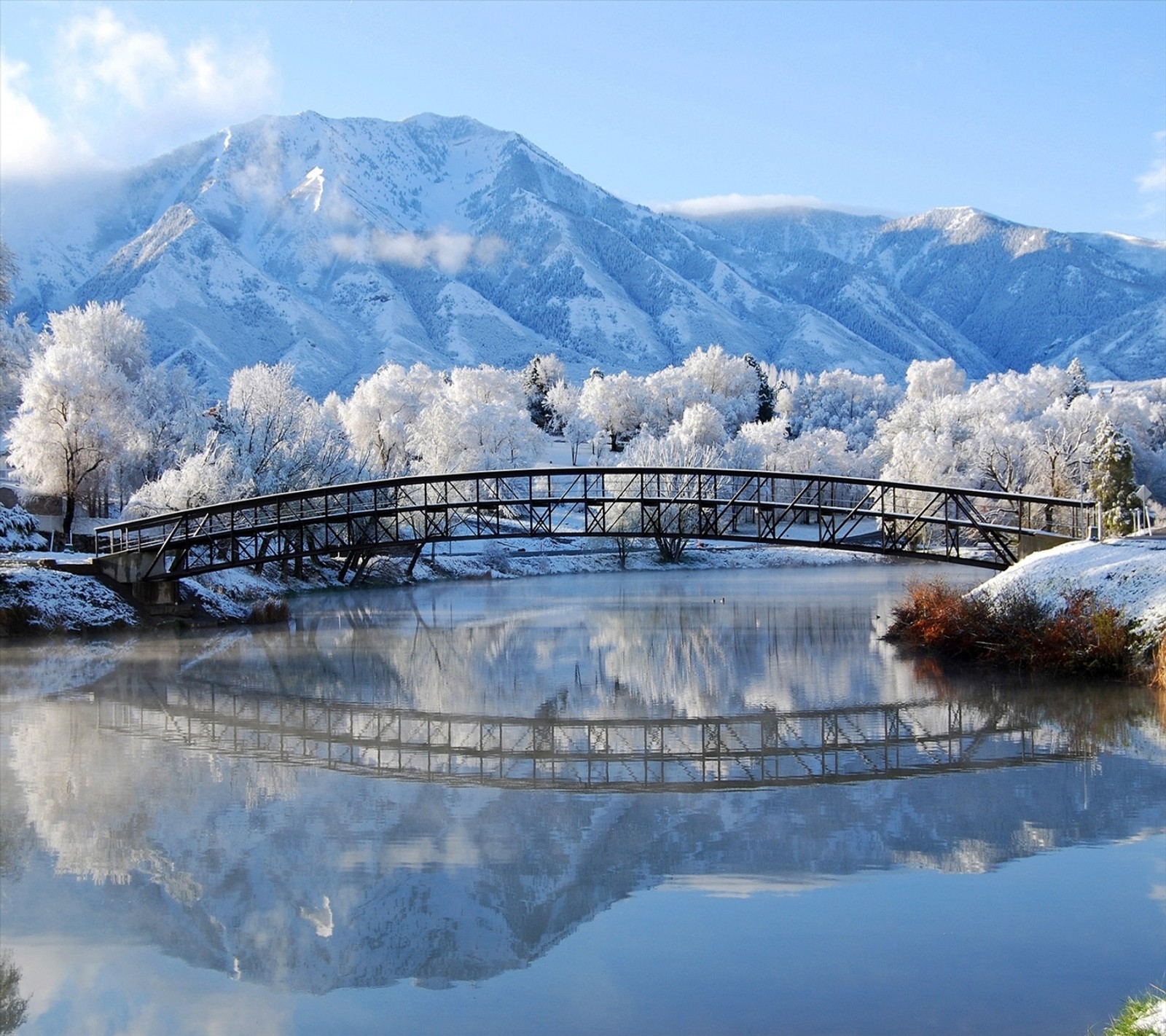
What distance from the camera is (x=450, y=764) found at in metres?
19.5

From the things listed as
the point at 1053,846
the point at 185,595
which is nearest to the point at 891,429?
the point at 185,595

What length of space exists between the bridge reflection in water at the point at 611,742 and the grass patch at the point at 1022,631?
4966mm

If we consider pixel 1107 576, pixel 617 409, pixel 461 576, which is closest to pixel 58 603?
pixel 1107 576

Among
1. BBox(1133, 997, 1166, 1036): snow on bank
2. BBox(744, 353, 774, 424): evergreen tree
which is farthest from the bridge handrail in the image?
BBox(744, 353, 774, 424): evergreen tree

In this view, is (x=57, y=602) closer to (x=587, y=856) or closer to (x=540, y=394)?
(x=587, y=856)

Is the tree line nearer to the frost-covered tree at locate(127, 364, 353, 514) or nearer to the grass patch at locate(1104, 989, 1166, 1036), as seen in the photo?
the frost-covered tree at locate(127, 364, 353, 514)

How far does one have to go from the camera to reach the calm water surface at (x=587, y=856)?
990 cm

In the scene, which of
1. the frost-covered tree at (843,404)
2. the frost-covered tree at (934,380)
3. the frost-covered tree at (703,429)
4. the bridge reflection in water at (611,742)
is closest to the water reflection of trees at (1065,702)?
the bridge reflection in water at (611,742)

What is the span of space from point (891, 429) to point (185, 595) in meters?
74.5

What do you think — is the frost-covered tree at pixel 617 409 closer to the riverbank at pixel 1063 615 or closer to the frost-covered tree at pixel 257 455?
the frost-covered tree at pixel 257 455

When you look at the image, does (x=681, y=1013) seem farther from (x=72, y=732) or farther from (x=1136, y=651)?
(x=1136, y=651)

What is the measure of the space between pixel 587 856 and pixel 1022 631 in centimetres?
2017

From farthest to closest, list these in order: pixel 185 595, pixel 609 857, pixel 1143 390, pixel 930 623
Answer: pixel 1143 390
pixel 185 595
pixel 930 623
pixel 609 857

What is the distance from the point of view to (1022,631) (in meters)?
30.5
